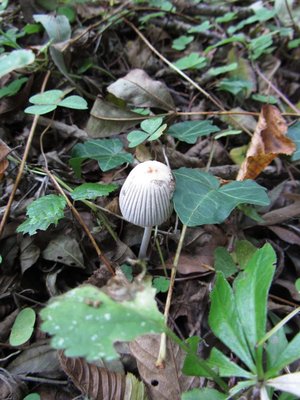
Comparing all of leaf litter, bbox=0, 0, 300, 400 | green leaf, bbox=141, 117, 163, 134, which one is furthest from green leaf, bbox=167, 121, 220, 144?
green leaf, bbox=141, 117, 163, 134

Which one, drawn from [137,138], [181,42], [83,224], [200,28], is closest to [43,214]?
[83,224]

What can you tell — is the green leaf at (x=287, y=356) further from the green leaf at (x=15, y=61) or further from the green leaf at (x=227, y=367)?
the green leaf at (x=15, y=61)

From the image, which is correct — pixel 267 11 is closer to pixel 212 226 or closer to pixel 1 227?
pixel 212 226

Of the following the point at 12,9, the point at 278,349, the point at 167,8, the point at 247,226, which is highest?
the point at 12,9

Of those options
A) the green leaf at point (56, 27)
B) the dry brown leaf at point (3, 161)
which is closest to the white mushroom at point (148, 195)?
the dry brown leaf at point (3, 161)

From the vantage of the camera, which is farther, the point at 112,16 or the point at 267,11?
the point at 267,11

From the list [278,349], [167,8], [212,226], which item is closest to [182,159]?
[212,226]
